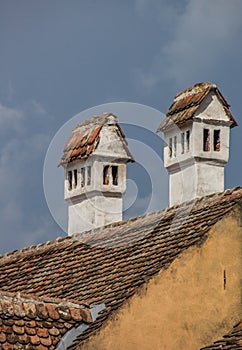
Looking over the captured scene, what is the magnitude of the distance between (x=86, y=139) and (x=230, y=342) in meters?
8.66

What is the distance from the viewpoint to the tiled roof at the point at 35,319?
1867 cm

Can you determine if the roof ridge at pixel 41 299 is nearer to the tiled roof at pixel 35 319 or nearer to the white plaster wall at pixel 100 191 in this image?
the tiled roof at pixel 35 319

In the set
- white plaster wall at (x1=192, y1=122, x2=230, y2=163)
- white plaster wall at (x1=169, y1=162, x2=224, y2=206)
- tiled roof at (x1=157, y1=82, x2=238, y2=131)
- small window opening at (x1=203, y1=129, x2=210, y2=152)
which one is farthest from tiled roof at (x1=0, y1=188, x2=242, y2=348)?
tiled roof at (x1=157, y1=82, x2=238, y2=131)

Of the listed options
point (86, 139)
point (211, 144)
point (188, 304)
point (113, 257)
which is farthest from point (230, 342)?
point (86, 139)

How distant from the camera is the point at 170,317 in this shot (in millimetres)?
19203

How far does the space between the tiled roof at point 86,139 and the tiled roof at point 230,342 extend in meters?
7.14

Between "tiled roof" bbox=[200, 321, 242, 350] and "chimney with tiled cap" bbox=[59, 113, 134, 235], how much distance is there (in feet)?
21.0

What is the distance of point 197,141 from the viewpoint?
78.4 ft

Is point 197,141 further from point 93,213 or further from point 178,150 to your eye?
point 93,213

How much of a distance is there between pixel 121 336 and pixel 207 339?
144cm

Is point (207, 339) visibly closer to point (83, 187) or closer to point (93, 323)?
point (93, 323)

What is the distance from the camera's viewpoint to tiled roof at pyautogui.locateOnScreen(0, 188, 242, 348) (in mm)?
19734

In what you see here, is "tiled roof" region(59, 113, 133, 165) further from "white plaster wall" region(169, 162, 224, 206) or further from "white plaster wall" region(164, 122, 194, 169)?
"white plaster wall" region(169, 162, 224, 206)

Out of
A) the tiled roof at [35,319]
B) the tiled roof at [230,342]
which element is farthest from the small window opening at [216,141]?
the tiled roof at [35,319]
